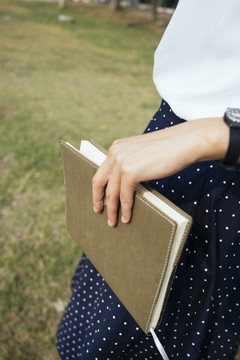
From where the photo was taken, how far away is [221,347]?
3.62 feet

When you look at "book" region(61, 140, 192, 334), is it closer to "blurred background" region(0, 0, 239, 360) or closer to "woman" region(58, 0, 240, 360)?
"woman" region(58, 0, 240, 360)

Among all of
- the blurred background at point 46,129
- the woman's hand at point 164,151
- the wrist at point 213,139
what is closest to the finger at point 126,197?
the woman's hand at point 164,151

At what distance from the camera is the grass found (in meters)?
1.98

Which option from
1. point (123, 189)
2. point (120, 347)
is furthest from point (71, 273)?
point (123, 189)

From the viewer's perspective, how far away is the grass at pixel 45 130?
1.98 metres

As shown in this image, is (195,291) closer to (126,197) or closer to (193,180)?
(193,180)

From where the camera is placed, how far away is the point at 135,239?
0.79 meters

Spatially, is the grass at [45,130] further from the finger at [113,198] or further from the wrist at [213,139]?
the wrist at [213,139]

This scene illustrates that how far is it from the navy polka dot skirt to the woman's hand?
231 mm

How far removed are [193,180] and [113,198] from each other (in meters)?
0.27

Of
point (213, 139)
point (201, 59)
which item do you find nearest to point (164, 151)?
point (213, 139)

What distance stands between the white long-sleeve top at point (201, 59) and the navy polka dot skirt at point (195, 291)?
9 cm

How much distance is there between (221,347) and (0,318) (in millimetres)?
1332

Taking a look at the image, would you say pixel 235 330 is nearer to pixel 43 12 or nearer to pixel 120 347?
pixel 120 347
